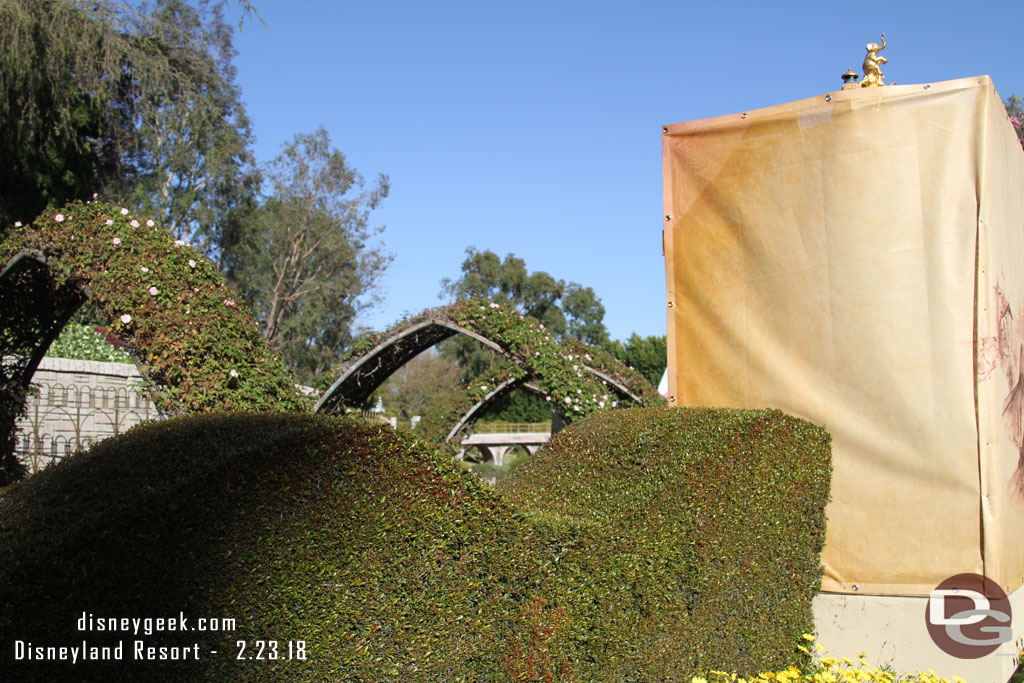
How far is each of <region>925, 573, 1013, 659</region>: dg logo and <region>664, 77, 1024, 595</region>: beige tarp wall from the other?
9 cm

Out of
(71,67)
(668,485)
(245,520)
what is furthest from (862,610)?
(71,67)

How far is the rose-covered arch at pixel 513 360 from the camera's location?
8.38m

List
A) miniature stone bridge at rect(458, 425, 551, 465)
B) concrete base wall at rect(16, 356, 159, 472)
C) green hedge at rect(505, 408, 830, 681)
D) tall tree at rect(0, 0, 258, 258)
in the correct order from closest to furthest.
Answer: green hedge at rect(505, 408, 830, 681) → concrete base wall at rect(16, 356, 159, 472) → tall tree at rect(0, 0, 258, 258) → miniature stone bridge at rect(458, 425, 551, 465)

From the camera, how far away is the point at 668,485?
3.34 m

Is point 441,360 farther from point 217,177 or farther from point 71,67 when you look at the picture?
point 71,67

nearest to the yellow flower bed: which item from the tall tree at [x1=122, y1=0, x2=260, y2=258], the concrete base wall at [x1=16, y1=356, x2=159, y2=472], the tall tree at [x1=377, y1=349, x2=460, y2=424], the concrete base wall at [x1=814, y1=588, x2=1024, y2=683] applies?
the concrete base wall at [x1=814, y1=588, x2=1024, y2=683]

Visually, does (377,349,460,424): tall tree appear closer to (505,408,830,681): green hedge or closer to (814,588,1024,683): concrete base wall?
(814,588,1024,683): concrete base wall

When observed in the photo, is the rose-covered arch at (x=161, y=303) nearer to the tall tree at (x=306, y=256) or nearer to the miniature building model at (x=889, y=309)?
the miniature building model at (x=889, y=309)

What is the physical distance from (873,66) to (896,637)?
320cm

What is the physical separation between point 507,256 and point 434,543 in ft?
147

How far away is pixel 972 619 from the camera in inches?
159

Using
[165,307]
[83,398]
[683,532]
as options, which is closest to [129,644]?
[683,532]

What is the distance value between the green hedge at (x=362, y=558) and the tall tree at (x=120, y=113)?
10.4 metres

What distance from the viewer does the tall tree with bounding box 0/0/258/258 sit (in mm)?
12406
